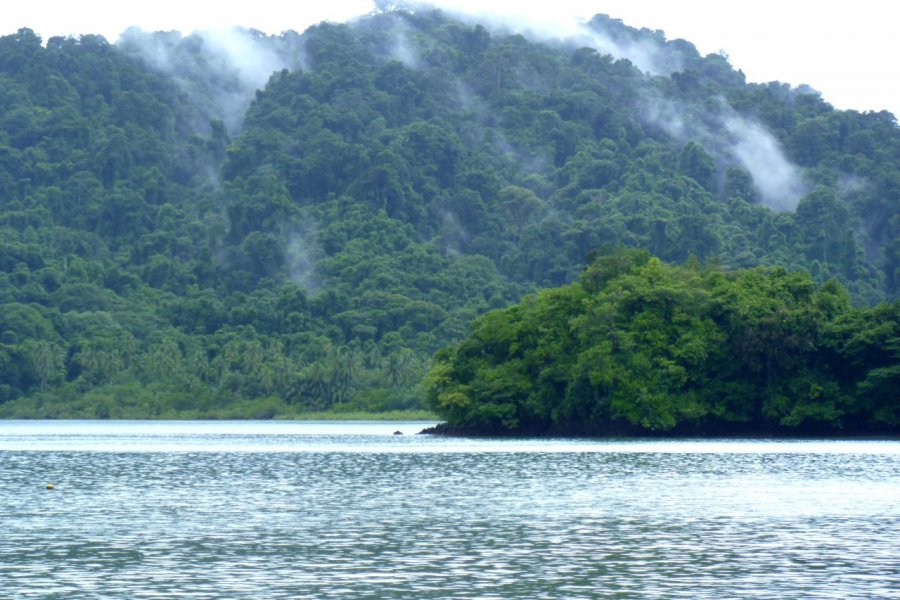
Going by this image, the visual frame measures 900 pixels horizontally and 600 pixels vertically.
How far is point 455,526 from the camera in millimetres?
41000

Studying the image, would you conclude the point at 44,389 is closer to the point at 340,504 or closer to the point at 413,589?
the point at 340,504

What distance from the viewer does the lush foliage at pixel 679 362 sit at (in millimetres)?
93500

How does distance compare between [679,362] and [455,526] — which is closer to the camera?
[455,526]

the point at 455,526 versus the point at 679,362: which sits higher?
the point at 679,362

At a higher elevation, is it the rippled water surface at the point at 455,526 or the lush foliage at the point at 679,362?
the lush foliage at the point at 679,362

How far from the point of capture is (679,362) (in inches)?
3792

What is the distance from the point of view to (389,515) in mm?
44062

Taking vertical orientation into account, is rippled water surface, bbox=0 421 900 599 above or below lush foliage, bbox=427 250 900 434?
below

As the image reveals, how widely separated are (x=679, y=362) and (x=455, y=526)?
5719cm

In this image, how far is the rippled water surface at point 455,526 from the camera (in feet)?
99.2

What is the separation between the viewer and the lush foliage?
3681 inches

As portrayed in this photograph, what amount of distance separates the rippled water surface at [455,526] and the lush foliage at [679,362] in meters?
18.4

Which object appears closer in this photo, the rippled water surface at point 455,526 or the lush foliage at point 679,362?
the rippled water surface at point 455,526

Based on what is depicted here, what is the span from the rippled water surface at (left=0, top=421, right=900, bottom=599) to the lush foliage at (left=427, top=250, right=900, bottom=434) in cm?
1844
